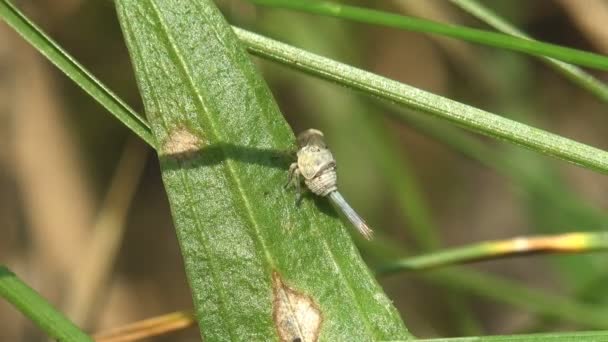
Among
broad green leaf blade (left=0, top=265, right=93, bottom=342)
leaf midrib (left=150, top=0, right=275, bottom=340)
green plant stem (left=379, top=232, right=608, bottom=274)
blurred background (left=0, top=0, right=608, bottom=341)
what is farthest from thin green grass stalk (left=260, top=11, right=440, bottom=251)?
broad green leaf blade (left=0, top=265, right=93, bottom=342)

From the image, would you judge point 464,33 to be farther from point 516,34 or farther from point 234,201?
point 234,201

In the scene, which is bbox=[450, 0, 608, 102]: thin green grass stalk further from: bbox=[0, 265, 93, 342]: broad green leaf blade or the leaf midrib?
bbox=[0, 265, 93, 342]: broad green leaf blade

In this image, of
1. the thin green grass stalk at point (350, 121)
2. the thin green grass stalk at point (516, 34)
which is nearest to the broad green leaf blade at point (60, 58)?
the thin green grass stalk at point (516, 34)

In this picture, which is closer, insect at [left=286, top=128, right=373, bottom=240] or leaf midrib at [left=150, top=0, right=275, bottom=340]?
leaf midrib at [left=150, top=0, right=275, bottom=340]

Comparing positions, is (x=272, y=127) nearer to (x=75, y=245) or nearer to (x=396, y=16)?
(x=396, y=16)

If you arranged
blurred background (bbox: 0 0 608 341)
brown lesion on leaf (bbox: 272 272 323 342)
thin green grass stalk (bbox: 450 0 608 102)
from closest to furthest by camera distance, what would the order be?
brown lesion on leaf (bbox: 272 272 323 342) < thin green grass stalk (bbox: 450 0 608 102) < blurred background (bbox: 0 0 608 341)

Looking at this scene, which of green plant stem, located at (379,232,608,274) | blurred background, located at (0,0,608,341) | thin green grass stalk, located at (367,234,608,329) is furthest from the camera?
blurred background, located at (0,0,608,341)

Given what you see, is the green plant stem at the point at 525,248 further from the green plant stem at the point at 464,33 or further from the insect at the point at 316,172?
the green plant stem at the point at 464,33

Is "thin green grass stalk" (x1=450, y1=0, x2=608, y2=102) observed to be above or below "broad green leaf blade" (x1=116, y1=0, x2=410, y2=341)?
above
